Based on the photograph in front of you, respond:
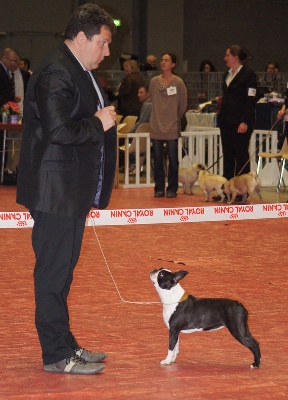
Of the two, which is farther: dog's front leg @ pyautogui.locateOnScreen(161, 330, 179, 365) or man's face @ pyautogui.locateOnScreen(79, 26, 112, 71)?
dog's front leg @ pyautogui.locateOnScreen(161, 330, 179, 365)

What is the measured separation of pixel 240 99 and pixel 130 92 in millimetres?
3736

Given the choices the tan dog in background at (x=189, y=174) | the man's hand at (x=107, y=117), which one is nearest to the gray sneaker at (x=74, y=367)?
the man's hand at (x=107, y=117)

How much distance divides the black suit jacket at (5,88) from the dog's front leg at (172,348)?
345 inches

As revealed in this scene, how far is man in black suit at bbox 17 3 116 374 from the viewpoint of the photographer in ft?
12.1

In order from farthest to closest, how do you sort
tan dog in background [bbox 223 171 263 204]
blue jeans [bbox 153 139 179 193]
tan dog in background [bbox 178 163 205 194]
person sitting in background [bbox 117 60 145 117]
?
person sitting in background [bbox 117 60 145 117]
tan dog in background [bbox 178 163 205 194]
blue jeans [bbox 153 139 179 193]
tan dog in background [bbox 223 171 263 204]

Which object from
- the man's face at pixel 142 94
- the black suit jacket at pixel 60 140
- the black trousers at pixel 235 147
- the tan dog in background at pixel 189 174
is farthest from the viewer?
the man's face at pixel 142 94

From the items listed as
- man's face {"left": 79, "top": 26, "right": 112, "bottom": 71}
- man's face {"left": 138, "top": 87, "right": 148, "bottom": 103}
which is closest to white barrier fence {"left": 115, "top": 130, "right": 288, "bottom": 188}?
man's face {"left": 138, "top": 87, "right": 148, "bottom": 103}

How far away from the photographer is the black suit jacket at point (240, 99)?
10281 mm

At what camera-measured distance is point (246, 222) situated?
29.8 ft

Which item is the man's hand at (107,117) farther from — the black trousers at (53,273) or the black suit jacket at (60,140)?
the black trousers at (53,273)

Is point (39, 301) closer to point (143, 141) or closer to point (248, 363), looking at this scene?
point (248, 363)

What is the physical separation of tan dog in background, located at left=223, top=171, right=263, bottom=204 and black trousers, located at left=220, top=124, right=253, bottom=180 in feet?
1.16

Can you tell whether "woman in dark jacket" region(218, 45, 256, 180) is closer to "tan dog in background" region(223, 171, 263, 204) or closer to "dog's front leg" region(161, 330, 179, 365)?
"tan dog in background" region(223, 171, 263, 204)

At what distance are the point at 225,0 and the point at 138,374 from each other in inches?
826
